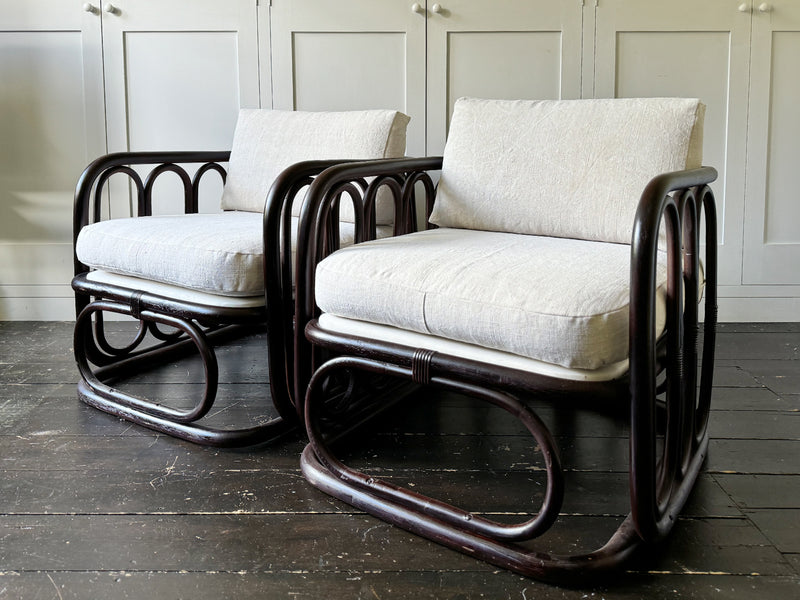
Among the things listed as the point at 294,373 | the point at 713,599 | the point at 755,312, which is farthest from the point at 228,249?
the point at 755,312

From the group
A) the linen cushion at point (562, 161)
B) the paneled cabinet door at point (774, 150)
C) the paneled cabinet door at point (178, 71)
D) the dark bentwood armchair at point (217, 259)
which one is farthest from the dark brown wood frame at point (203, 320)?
the paneled cabinet door at point (774, 150)

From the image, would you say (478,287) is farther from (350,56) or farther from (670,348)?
(350,56)

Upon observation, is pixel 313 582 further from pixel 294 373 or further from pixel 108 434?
pixel 108 434

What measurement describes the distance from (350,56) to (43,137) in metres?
1.00

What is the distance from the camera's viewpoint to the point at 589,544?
1.18m

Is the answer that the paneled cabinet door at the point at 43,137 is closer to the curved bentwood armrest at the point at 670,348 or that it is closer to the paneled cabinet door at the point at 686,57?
Result: the paneled cabinet door at the point at 686,57

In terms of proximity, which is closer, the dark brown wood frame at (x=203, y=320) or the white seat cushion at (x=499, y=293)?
the white seat cushion at (x=499, y=293)

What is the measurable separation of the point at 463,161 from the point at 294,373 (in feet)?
1.89

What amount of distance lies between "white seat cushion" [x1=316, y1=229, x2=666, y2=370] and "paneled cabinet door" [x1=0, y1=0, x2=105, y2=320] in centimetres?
149

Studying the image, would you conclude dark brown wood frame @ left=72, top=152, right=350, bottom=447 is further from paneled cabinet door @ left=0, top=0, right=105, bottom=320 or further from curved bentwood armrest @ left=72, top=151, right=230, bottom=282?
paneled cabinet door @ left=0, top=0, right=105, bottom=320

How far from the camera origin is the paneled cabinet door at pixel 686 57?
236 cm

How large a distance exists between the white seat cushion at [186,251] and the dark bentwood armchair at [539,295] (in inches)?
6.4

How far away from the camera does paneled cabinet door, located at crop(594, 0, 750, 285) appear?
7.73ft

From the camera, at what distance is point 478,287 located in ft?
3.81
